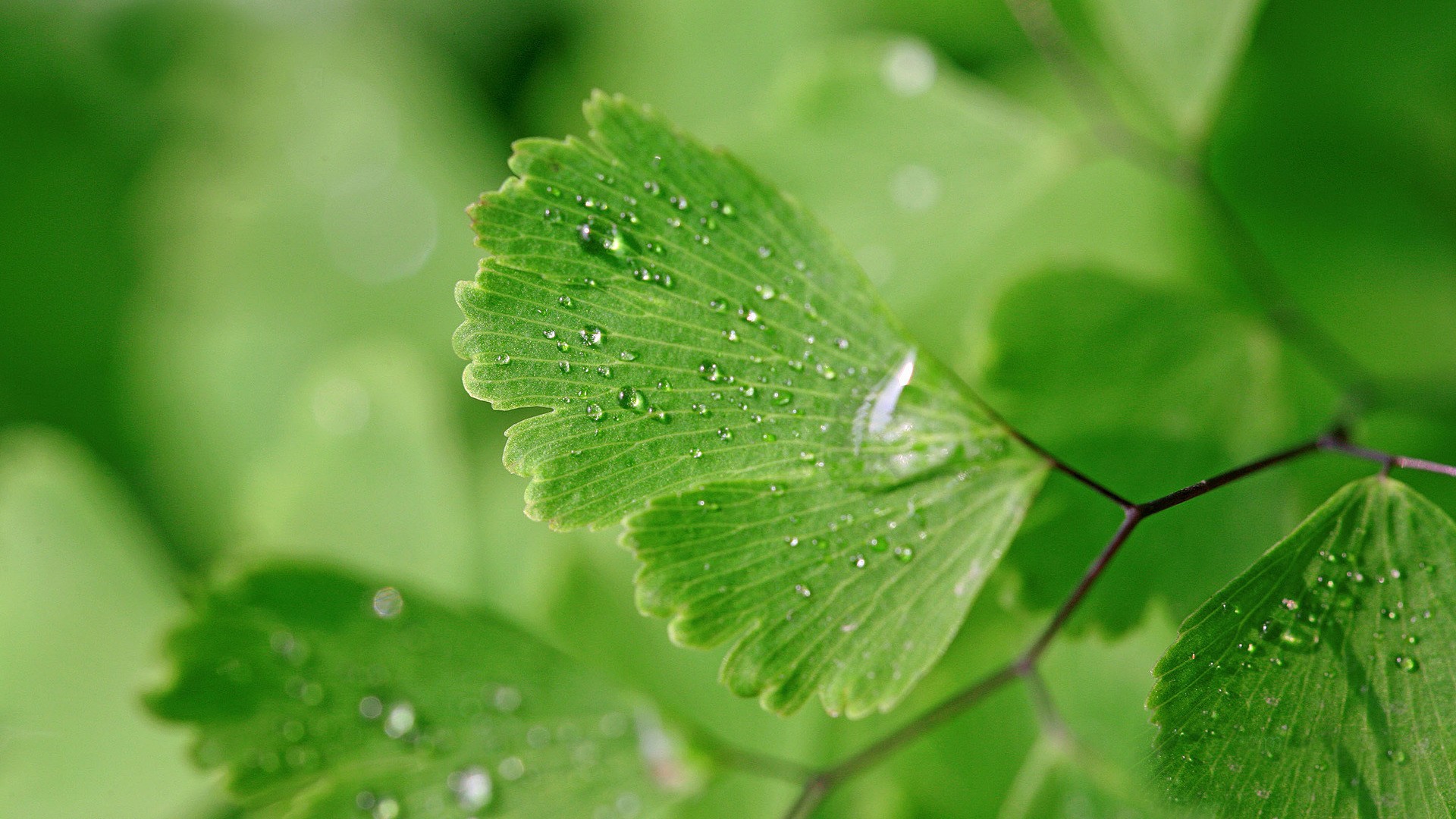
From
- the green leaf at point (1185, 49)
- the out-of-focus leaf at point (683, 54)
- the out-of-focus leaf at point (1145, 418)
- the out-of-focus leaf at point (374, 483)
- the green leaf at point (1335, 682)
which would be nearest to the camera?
the green leaf at point (1335, 682)

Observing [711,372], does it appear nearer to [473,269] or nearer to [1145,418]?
[1145,418]

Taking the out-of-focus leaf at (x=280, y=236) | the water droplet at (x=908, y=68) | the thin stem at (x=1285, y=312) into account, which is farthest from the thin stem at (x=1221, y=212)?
the out-of-focus leaf at (x=280, y=236)

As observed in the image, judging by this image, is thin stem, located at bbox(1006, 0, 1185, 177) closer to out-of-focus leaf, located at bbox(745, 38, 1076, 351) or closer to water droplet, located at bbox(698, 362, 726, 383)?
out-of-focus leaf, located at bbox(745, 38, 1076, 351)

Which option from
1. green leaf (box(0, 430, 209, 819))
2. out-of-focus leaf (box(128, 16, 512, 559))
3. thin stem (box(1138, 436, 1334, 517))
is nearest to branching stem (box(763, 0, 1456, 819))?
thin stem (box(1138, 436, 1334, 517))

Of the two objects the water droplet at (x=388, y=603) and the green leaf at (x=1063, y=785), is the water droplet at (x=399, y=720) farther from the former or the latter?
the green leaf at (x=1063, y=785)

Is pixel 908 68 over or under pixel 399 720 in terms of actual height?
over

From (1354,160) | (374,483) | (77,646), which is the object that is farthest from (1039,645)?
(77,646)

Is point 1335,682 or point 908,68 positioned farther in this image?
point 908,68
